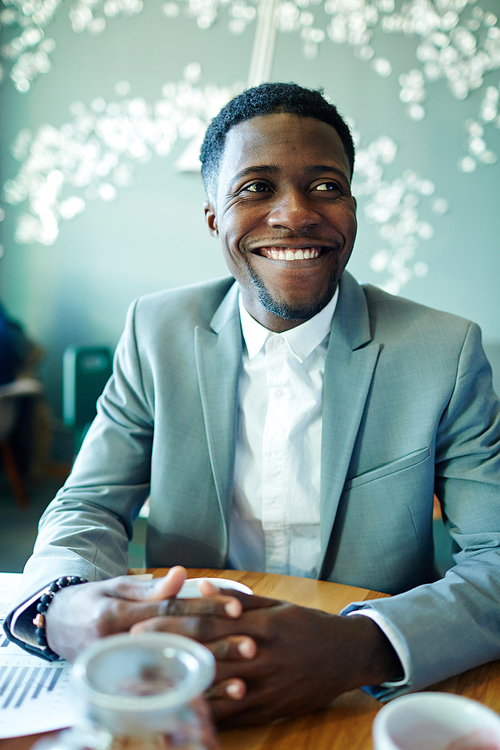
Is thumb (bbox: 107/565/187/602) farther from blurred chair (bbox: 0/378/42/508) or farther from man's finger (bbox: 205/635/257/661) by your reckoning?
blurred chair (bbox: 0/378/42/508)

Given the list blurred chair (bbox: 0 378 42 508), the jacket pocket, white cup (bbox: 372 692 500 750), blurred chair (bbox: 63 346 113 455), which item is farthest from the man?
blurred chair (bbox: 0 378 42 508)

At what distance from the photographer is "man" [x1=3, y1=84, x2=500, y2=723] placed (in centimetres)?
109

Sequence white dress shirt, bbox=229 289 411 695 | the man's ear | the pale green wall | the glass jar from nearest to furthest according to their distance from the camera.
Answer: the glass jar < white dress shirt, bbox=229 289 411 695 < the man's ear < the pale green wall

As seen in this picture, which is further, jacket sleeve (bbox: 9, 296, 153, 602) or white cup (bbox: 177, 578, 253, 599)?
jacket sleeve (bbox: 9, 296, 153, 602)

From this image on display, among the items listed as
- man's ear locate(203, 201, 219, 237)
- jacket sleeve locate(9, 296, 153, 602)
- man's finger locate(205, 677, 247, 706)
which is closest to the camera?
man's finger locate(205, 677, 247, 706)

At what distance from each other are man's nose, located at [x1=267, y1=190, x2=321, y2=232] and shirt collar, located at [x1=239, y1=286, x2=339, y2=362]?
0.62ft

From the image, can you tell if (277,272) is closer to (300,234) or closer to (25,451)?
(300,234)

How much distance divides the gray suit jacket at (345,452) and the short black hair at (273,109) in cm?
32

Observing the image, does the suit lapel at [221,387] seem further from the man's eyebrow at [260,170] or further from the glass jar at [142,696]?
the glass jar at [142,696]

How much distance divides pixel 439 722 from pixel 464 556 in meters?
0.60

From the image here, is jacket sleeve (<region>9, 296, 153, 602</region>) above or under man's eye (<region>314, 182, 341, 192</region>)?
under

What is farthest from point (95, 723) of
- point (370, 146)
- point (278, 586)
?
point (370, 146)

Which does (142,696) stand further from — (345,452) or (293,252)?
(293,252)

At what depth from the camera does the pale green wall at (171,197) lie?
311cm
